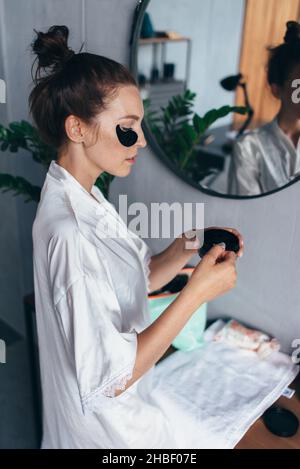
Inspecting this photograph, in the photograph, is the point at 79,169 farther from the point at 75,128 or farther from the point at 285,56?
the point at 285,56

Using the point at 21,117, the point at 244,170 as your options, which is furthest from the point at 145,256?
the point at 21,117

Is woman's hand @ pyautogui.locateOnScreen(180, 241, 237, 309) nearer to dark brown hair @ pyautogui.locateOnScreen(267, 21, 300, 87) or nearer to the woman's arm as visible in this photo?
the woman's arm

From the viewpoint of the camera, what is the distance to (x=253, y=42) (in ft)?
3.35

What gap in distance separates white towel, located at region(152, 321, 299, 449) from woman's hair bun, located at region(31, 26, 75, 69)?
0.78 metres

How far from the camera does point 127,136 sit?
805 mm

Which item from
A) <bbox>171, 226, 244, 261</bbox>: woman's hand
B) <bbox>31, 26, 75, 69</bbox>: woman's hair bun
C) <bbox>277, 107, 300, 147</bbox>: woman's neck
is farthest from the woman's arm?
<bbox>31, 26, 75, 69</bbox>: woman's hair bun

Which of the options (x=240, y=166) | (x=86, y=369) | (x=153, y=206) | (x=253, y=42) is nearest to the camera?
(x=86, y=369)

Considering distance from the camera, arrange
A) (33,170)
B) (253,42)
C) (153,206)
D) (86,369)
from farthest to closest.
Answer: (33,170) < (153,206) < (253,42) < (86,369)

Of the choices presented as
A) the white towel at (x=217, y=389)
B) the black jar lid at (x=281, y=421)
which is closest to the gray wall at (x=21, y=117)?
the white towel at (x=217, y=389)

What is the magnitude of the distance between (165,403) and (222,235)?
1.44ft

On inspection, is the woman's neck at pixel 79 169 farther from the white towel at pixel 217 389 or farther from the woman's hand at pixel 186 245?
the white towel at pixel 217 389

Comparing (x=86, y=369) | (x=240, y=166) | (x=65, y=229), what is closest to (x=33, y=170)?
(x=240, y=166)

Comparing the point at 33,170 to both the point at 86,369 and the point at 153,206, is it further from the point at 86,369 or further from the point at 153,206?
the point at 86,369

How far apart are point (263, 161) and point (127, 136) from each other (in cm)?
41
